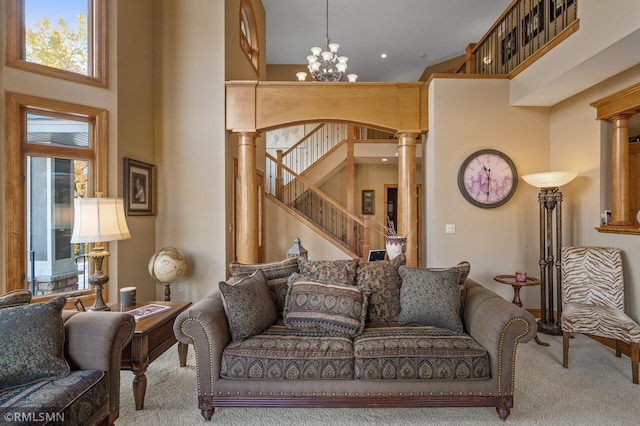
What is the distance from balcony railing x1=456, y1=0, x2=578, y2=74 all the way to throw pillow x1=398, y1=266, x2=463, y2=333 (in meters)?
2.54

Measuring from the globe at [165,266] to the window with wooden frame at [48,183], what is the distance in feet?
2.03

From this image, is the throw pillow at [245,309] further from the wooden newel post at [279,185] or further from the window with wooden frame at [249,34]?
the wooden newel post at [279,185]

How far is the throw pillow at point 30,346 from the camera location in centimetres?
164

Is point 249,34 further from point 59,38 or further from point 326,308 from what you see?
point 326,308

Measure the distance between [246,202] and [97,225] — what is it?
6.40ft

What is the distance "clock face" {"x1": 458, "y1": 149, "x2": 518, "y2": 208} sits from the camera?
155 inches

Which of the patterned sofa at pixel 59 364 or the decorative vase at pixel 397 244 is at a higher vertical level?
the decorative vase at pixel 397 244

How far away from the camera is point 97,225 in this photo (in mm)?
2350

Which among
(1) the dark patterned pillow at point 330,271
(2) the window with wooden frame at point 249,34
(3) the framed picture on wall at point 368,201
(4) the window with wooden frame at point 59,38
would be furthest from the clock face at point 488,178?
(3) the framed picture on wall at point 368,201

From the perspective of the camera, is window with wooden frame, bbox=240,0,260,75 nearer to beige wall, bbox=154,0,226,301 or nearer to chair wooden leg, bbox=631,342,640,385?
beige wall, bbox=154,0,226,301

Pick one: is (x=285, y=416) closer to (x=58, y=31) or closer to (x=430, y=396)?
(x=430, y=396)

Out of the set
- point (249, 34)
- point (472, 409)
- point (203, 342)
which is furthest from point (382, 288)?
point (249, 34)

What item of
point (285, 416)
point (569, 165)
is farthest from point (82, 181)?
point (569, 165)

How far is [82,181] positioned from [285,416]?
9.85 ft
